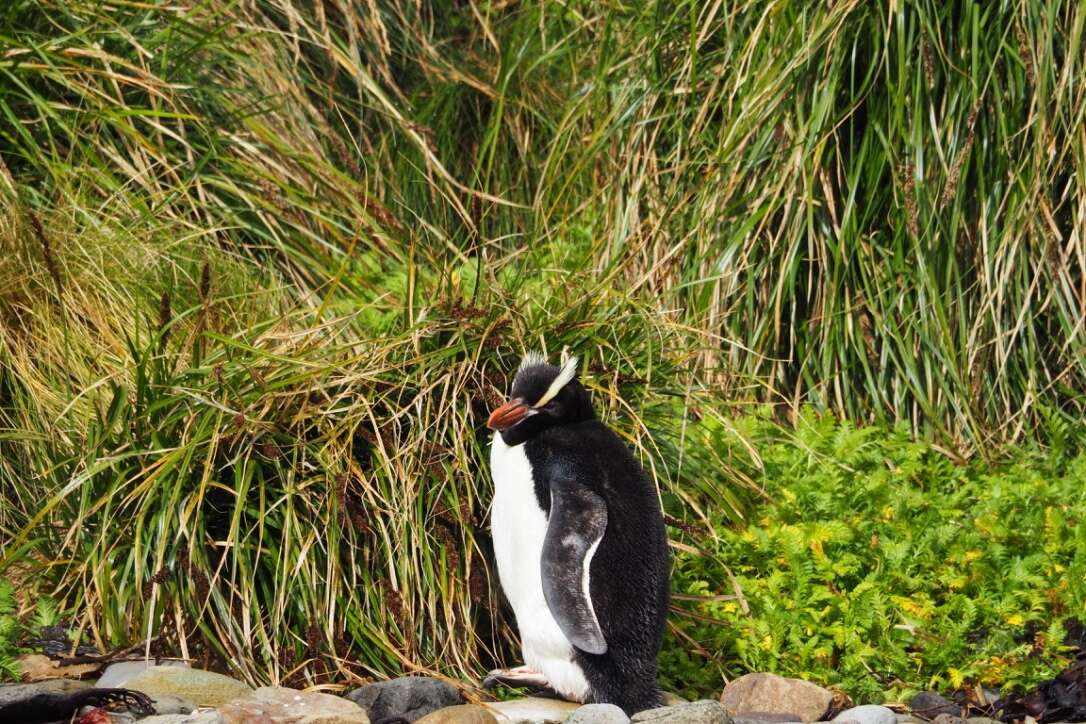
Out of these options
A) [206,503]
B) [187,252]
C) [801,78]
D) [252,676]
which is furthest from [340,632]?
[801,78]

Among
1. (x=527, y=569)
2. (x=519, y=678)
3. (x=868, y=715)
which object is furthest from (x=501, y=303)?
(x=868, y=715)

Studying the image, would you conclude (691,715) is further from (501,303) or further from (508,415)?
(501,303)

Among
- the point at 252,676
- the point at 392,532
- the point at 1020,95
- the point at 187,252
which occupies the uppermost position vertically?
the point at 1020,95

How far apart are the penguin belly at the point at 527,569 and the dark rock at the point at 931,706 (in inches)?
36.6

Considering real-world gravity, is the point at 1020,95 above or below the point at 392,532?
above

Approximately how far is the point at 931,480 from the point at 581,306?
60.2 inches

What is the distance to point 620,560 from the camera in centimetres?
342

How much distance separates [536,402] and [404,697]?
79 cm

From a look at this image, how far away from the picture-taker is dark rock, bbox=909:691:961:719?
3688mm

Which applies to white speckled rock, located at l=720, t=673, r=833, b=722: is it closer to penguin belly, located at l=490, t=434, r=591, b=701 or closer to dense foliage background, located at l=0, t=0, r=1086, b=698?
dense foliage background, located at l=0, t=0, r=1086, b=698

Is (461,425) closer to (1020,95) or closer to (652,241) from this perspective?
(652,241)

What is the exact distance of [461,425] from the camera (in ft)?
12.8

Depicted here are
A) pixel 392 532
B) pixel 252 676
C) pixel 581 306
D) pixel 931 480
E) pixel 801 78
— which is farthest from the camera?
pixel 801 78

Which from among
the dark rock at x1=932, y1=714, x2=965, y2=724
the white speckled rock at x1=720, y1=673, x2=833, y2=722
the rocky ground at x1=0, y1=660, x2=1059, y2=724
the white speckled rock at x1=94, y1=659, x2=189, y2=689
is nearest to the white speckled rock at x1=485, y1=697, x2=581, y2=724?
the rocky ground at x1=0, y1=660, x2=1059, y2=724
